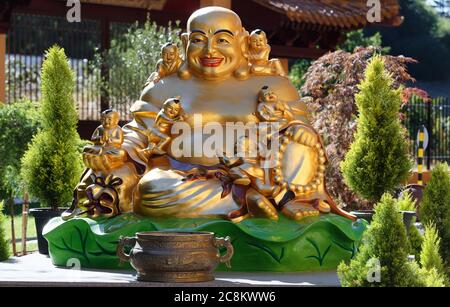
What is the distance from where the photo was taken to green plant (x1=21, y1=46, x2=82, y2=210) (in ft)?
31.3

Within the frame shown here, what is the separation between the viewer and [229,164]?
7930 mm

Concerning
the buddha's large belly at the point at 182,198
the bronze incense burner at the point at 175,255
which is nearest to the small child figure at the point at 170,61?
the buddha's large belly at the point at 182,198

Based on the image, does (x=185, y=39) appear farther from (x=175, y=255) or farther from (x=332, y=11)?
(x=332, y=11)

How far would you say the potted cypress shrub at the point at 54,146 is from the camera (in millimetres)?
9531

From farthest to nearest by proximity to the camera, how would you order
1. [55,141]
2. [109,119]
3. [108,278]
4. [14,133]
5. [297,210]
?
[14,133]
[55,141]
[109,119]
[297,210]
[108,278]

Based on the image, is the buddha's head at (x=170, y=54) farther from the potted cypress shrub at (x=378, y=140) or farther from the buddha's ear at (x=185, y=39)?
the potted cypress shrub at (x=378, y=140)

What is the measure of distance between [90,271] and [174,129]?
124 centimetres

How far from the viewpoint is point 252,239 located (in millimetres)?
7684

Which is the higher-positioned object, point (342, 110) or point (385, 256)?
point (342, 110)

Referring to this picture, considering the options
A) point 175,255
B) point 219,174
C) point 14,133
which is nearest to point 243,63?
point 219,174

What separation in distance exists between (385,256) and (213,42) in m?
2.81

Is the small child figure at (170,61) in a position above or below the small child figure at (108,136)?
above

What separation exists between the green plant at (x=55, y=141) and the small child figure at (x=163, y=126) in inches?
62.8
